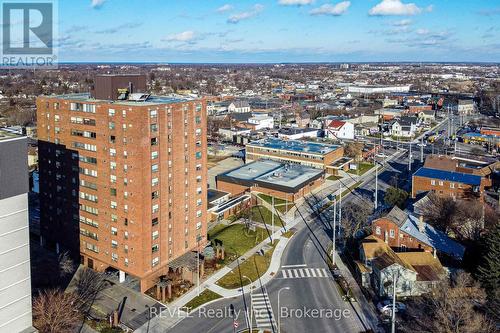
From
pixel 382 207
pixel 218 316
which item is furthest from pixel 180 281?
pixel 382 207

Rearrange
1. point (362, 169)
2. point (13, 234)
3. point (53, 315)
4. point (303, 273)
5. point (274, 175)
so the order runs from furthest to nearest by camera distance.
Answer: point (362, 169)
point (274, 175)
point (303, 273)
point (53, 315)
point (13, 234)

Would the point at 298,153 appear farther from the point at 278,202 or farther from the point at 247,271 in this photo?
the point at 247,271

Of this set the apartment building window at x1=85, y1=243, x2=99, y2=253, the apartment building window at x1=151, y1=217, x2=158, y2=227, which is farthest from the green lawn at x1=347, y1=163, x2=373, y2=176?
the apartment building window at x1=85, y1=243, x2=99, y2=253

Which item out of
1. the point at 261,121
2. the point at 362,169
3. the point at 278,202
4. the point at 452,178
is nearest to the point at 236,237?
the point at 278,202

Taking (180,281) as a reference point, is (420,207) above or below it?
above

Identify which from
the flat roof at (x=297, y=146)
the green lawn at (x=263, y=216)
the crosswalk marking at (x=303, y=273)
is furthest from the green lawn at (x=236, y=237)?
the flat roof at (x=297, y=146)

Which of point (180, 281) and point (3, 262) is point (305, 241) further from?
point (3, 262)

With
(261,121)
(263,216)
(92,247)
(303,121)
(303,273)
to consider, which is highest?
(303,121)
